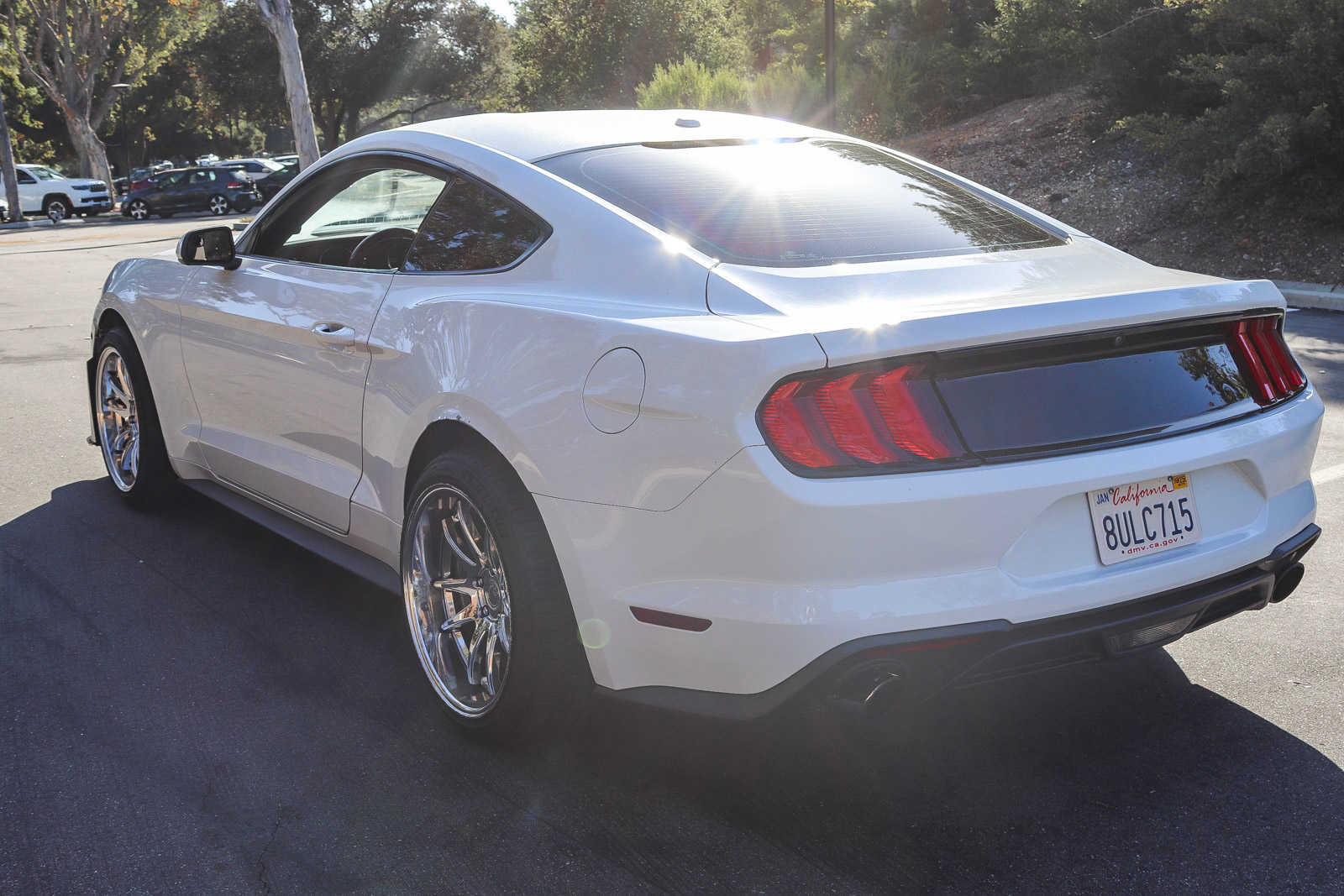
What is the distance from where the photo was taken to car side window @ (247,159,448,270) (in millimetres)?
4094

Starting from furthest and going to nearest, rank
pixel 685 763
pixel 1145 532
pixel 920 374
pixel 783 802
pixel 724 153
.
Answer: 1. pixel 724 153
2. pixel 685 763
3. pixel 783 802
4. pixel 1145 532
5. pixel 920 374

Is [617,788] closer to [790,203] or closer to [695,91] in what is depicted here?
[790,203]

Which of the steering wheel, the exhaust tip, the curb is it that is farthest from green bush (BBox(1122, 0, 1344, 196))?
the steering wheel

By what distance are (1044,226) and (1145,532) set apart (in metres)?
1.39

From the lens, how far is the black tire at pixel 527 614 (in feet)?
10.1

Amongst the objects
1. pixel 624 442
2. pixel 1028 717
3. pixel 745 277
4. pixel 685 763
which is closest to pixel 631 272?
pixel 745 277

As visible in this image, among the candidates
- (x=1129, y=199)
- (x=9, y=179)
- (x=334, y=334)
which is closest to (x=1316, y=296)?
(x=1129, y=199)

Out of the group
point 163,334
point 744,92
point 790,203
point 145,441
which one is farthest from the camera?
point 744,92

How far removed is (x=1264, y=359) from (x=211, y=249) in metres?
3.53

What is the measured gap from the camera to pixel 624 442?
281 centimetres

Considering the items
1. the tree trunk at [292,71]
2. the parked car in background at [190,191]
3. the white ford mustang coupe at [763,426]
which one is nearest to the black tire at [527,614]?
the white ford mustang coupe at [763,426]

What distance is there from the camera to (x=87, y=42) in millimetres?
44156

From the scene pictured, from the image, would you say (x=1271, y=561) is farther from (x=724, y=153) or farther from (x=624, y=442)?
(x=724, y=153)

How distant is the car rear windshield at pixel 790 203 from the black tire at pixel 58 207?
41.3 m
